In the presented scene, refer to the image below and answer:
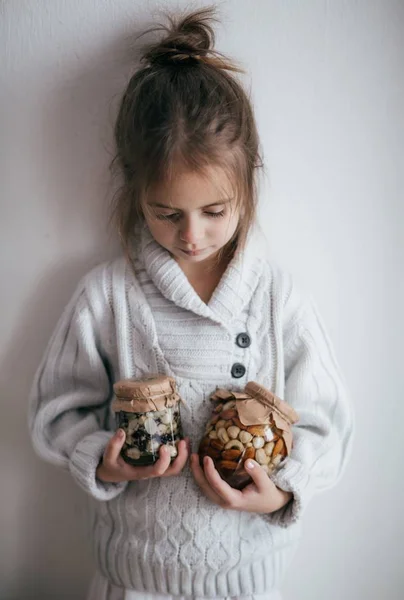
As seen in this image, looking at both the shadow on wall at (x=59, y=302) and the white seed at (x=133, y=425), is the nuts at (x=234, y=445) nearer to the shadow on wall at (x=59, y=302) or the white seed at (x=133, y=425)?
the white seed at (x=133, y=425)

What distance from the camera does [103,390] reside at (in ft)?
2.93

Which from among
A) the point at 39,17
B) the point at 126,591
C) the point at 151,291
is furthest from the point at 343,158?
the point at 126,591

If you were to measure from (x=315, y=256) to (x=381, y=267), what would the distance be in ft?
0.36

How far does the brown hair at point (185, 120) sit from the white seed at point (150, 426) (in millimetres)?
279

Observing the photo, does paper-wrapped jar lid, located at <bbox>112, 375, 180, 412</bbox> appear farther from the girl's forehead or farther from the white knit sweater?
the girl's forehead

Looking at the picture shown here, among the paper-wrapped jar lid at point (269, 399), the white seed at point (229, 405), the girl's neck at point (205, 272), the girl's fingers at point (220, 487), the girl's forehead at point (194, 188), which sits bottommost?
the girl's fingers at point (220, 487)

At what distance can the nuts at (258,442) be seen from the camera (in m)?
0.71

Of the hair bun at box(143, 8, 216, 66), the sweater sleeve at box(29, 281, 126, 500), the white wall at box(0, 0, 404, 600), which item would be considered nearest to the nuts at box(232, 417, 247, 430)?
the sweater sleeve at box(29, 281, 126, 500)

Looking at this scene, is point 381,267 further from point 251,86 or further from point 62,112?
point 62,112

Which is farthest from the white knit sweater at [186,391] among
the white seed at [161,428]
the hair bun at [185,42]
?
the hair bun at [185,42]

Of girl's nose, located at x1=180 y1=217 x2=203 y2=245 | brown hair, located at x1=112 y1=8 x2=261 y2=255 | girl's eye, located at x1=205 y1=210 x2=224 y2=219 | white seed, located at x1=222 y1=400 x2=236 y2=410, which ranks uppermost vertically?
brown hair, located at x1=112 y1=8 x2=261 y2=255

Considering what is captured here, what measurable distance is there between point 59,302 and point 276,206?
368 millimetres

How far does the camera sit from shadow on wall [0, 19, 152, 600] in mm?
886

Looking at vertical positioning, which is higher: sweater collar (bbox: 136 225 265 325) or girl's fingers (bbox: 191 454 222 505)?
sweater collar (bbox: 136 225 265 325)
